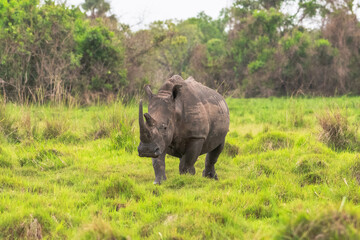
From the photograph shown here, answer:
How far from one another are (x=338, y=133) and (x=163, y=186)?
404cm

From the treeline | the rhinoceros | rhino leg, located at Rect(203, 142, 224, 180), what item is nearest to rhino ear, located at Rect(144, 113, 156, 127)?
the rhinoceros

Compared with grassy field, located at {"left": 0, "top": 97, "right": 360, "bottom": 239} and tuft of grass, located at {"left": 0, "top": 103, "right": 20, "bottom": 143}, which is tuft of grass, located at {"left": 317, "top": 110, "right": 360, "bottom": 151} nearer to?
grassy field, located at {"left": 0, "top": 97, "right": 360, "bottom": 239}

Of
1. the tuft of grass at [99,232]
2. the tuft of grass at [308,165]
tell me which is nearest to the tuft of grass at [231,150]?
the tuft of grass at [308,165]

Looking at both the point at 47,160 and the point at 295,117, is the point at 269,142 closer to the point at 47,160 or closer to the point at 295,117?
the point at 295,117

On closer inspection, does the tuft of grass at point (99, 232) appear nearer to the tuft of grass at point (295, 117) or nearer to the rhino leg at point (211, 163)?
the rhino leg at point (211, 163)

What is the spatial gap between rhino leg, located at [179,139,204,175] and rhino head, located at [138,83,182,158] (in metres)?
0.37

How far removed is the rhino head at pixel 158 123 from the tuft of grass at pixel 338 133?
3.75 meters

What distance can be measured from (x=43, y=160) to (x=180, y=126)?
253 centimetres

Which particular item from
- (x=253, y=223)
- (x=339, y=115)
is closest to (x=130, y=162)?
(x=253, y=223)

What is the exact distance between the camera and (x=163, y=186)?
5.23 metres

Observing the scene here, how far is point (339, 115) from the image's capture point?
7.91m

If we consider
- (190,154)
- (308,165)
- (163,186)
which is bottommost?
(163,186)

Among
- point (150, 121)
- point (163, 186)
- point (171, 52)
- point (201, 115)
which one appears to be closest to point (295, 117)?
point (201, 115)

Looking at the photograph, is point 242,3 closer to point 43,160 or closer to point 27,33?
point 27,33
